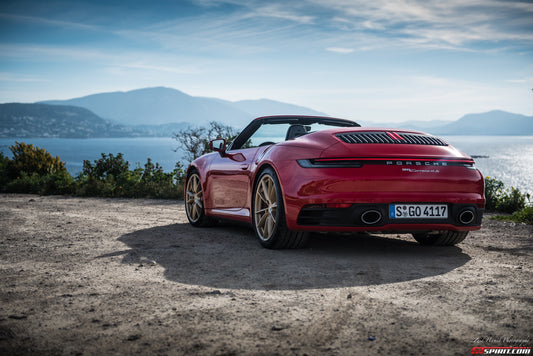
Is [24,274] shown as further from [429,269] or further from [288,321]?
[429,269]

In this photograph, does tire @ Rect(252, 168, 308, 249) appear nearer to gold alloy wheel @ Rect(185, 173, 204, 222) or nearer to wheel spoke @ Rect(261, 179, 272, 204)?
wheel spoke @ Rect(261, 179, 272, 204)

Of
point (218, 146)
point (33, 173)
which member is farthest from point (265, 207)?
point (33, 173)

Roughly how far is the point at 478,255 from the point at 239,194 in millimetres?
2561

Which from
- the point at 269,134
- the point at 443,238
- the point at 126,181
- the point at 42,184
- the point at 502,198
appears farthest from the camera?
the point at 42,184

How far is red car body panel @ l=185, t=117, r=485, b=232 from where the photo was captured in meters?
4.48

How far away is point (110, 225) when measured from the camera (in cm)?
712

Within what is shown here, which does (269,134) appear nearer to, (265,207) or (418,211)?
(265,207)

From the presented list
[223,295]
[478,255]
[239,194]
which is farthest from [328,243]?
[223,295]

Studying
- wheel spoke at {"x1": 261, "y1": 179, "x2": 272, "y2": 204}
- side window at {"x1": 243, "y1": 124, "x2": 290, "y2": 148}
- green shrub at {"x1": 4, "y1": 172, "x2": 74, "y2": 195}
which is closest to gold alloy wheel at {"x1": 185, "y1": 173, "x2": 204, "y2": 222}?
side window at {"x1": 243, "y1": 124, "x2": 290, "y2": 148}

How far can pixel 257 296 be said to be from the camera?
337 centimetres

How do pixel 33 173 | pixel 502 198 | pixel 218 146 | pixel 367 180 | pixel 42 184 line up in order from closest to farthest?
1. pixel 367 180
2. pixel 218 146
3. pixel 502 198
4. pixel 42 184
5. pixel 33 173

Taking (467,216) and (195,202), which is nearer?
(467,216)

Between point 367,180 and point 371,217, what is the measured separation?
0.32m

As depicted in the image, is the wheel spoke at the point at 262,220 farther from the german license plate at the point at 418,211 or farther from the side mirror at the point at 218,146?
the side mirror at the point at 218,146
